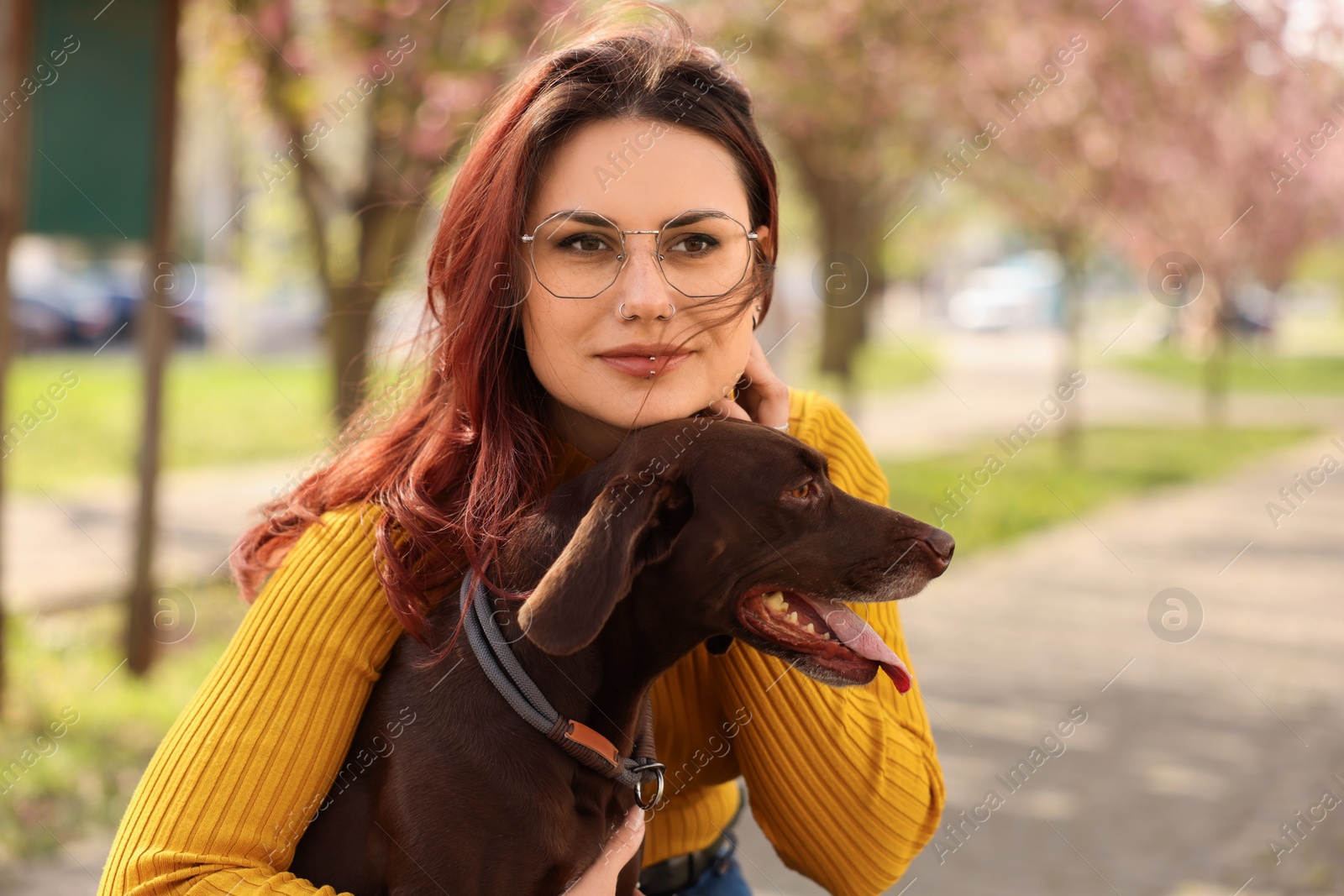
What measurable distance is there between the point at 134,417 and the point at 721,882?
13077 mm

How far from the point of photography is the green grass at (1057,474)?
449 inches

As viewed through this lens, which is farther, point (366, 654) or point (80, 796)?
point (80, 796)

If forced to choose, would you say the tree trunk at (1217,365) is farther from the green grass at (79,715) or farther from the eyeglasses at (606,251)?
the eyeglasses at (606,251)

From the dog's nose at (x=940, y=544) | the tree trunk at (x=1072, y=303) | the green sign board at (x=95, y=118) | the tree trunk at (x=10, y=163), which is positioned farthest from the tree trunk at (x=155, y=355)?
the tree trunk at (x=1072, y=303)

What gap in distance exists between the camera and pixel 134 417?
13.9m

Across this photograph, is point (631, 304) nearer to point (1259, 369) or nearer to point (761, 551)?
point (761, 551)

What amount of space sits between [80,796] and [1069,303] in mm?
12554

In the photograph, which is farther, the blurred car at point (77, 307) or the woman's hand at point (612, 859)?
the blurred car at point (77, 307)

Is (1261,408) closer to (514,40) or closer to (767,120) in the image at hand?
(767,120)

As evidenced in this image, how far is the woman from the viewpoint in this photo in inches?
76.1

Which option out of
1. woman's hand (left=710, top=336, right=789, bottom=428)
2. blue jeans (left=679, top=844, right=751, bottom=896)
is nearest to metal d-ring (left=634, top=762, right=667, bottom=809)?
blue jeans (left=679, top=844, right=751, bottom=896)

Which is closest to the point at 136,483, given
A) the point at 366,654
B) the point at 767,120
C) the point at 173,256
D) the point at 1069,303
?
the point at 173,256

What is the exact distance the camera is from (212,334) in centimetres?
2630

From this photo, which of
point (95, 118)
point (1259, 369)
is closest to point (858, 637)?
point (95, 118)
